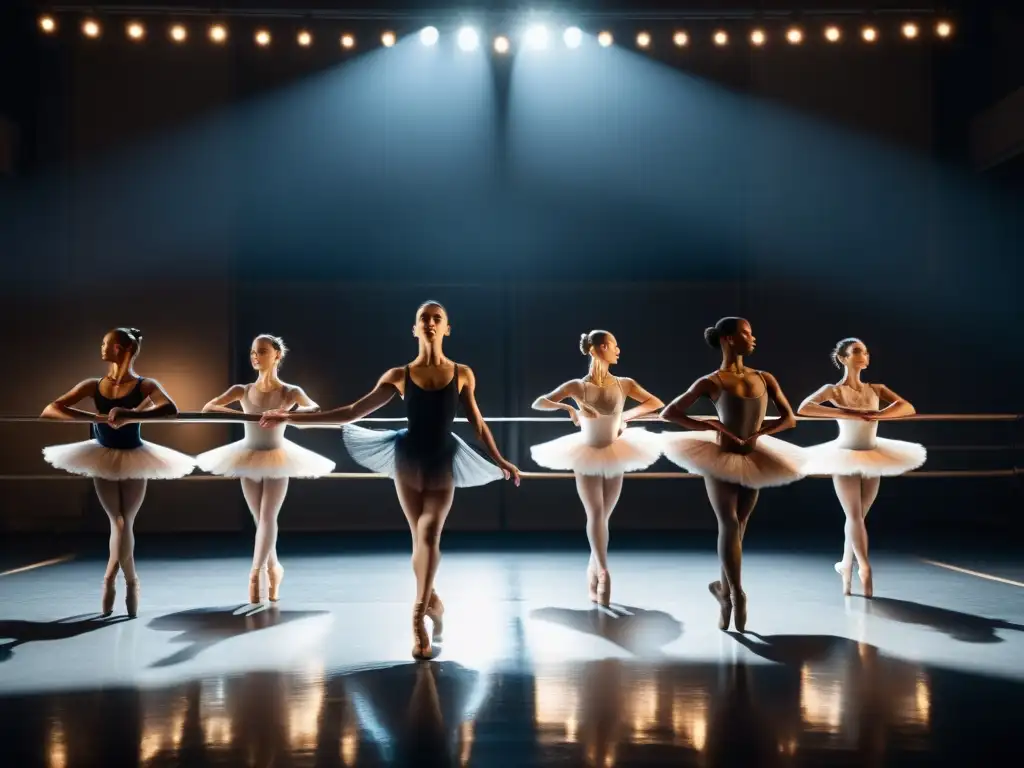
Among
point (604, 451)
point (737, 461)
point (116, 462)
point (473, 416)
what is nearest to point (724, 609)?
point (737, 461)

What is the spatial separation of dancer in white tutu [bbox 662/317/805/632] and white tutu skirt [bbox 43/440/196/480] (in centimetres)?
237

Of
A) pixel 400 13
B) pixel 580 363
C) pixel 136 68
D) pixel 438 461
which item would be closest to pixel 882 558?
pixel 580 363

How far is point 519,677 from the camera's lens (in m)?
2.79

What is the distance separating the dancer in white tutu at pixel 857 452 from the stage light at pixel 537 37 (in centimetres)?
490

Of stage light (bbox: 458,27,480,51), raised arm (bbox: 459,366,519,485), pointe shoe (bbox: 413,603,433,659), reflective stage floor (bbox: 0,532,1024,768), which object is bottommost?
reflective stage floor (bbox: 0,532,1024,768)

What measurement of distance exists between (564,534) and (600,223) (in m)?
3.02

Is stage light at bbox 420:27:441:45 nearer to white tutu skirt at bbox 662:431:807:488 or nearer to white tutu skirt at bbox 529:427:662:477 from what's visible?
white tutu skirt at bbox 529:427:662:477

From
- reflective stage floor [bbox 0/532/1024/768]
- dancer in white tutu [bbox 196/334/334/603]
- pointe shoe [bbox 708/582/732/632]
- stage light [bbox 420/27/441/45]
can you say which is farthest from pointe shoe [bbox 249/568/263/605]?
stage light [bbox 420/27/441/45]

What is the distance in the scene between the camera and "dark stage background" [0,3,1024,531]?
782 centimetres

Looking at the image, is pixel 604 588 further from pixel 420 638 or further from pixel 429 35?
pixel 429 35

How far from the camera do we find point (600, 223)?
Result: 7.95 meters

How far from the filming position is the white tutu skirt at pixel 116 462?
373 cm

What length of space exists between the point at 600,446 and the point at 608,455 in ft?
0.32

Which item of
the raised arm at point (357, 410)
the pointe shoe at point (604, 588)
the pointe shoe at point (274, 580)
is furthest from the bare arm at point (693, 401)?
the pointe shoe at point (274, 580)
